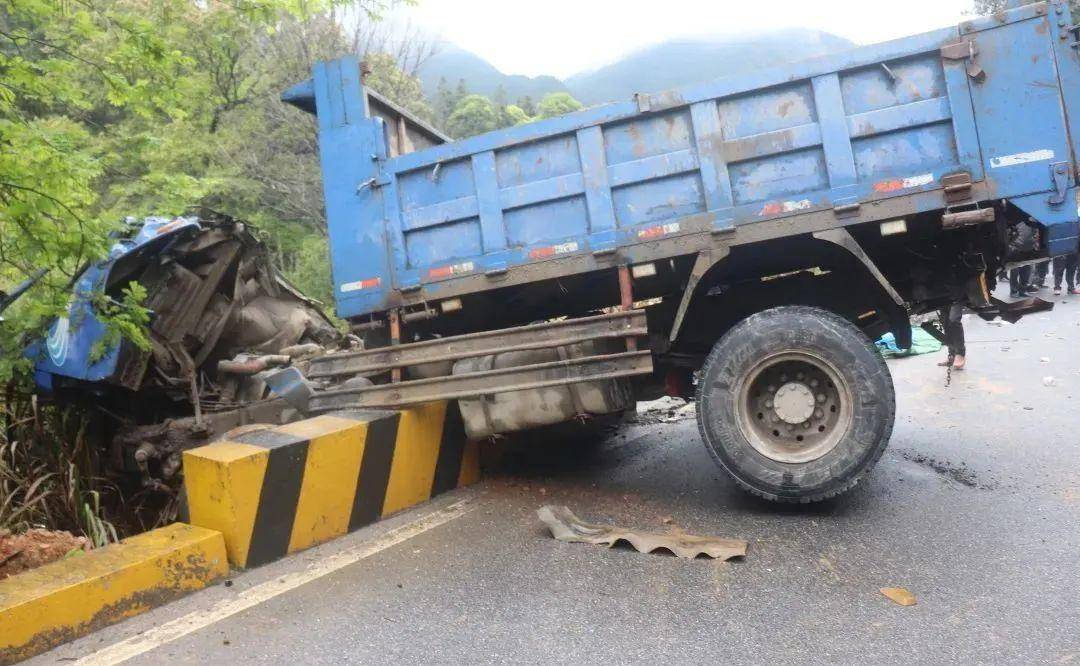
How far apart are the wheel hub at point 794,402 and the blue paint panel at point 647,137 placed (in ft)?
4.93

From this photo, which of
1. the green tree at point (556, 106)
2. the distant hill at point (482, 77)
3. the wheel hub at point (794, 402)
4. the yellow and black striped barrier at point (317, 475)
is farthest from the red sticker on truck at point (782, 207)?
the distant hill at point (482, 77)

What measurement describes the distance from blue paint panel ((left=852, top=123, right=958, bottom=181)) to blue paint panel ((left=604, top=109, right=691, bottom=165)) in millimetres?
946

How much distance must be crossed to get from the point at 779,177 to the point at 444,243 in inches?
82.0

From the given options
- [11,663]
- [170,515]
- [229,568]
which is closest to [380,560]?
[229,568]

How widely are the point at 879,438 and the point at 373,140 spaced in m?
3.55

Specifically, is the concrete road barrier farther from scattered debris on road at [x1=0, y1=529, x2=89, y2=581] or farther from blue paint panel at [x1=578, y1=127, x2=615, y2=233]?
blue paint panel at [x1=578, y1=127, x2=615, y2=233]

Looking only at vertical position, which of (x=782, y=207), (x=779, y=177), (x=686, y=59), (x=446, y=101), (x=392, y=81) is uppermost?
(x=686, y=59)

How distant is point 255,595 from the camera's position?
2.82 metres

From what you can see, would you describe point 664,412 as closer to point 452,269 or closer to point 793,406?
point 793,406

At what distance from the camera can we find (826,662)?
2.15 m

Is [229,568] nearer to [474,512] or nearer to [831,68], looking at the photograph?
[474,512]

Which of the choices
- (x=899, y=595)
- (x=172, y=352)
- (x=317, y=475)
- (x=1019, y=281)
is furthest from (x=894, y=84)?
(x=1019, y=281)

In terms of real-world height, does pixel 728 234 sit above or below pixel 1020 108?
below

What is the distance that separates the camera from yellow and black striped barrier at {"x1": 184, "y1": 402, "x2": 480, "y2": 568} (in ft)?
10.2
